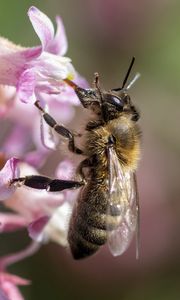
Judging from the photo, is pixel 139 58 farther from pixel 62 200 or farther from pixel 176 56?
pixel 62 200

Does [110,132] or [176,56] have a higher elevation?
[110,132]

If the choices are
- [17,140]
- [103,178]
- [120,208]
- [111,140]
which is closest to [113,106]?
[111,140]

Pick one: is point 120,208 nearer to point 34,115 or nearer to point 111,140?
point 111,140

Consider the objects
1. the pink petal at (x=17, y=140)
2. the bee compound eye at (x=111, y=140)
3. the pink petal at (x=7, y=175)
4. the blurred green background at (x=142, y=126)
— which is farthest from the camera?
the blurred green background at (x=142, y=126)

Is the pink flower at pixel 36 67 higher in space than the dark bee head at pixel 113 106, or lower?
higher

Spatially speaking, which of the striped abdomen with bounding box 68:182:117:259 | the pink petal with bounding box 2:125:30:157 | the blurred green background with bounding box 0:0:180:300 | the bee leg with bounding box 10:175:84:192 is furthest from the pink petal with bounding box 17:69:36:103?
the blurred green background with bounding box 0:0:180:300

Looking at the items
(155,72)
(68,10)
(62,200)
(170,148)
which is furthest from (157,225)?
(62,200)

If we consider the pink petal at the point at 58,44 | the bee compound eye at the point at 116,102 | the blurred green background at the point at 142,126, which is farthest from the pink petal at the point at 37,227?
the blurred green background at the point at 142,126

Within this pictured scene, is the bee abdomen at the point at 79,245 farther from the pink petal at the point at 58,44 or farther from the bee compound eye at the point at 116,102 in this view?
the pink petal at the point at 58,44
